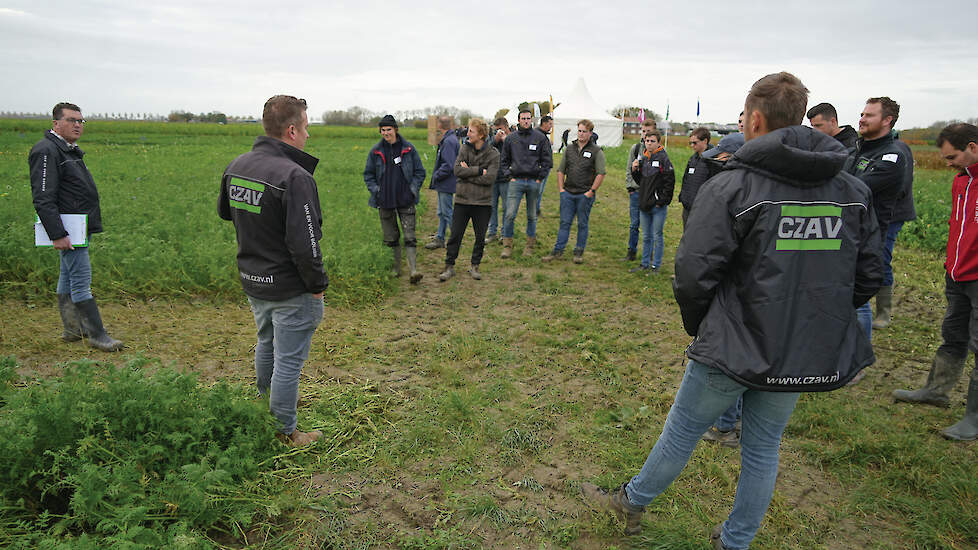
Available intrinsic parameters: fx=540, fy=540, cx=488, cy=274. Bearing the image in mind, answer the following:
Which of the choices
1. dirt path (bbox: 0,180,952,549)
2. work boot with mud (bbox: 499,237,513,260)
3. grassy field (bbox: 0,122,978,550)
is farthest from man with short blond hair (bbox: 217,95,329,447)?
work boot with mud (bbox: 499,237,513,260)

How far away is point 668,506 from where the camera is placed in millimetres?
3291

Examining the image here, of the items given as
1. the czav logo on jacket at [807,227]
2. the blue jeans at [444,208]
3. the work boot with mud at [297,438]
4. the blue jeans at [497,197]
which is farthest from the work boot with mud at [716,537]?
the blue jeans at [497,197]

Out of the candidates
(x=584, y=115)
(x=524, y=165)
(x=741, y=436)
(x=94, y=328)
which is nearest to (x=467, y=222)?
(x=524, y=165)

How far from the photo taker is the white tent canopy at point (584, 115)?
122ft

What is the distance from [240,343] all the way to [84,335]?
156cm

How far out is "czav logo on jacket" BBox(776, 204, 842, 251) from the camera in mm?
2234

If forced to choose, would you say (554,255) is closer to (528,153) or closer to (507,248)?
(507,248)

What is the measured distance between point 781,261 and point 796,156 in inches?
16.9

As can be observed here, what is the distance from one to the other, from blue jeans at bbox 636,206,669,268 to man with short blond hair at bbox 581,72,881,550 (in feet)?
19.5

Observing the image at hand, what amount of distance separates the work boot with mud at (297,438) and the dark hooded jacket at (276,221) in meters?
1.00

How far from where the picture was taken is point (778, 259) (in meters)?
2.25

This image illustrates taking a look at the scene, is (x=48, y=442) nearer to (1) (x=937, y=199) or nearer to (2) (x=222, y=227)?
(2) (x=222, y=227)

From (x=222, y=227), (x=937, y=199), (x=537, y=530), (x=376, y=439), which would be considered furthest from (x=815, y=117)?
(x=937, y=199)

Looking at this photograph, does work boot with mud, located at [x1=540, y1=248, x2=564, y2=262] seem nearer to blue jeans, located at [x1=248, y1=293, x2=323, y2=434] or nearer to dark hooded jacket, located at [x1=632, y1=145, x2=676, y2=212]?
dark hooded jacket, located at [x1=632, y1=145, x2=676, y2=212]
